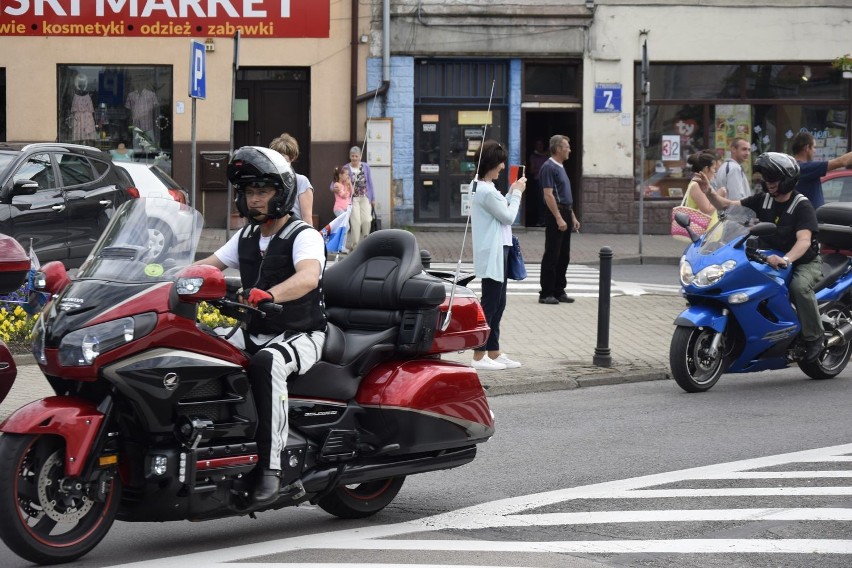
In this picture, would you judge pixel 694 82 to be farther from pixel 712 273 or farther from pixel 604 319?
pixel 712 273


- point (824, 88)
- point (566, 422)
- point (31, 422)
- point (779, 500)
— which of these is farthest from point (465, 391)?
point (824, 88)

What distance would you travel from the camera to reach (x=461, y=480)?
7.81 metres

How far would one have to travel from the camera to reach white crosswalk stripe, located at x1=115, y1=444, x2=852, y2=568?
621 centimetres

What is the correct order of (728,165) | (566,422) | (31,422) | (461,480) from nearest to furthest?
1. (31,422)
2. (461,480)
3. (566,422)
4. (728,165)

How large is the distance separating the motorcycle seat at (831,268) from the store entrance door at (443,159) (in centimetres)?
1538

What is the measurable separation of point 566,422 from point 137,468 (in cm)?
448

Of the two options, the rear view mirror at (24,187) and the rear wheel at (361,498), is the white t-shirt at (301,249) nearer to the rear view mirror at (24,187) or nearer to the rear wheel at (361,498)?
the rear wheel at (361,498)

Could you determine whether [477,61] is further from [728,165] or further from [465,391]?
[465,391]

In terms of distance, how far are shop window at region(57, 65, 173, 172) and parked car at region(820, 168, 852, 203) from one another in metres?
13.9

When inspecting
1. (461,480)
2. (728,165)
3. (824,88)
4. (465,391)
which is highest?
(824,88)

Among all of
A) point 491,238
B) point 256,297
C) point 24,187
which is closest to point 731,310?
point 491,238

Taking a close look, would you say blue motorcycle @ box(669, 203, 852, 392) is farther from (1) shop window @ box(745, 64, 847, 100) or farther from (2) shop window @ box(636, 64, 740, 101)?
(1) shop window @ box(745, 64, 847, 100)

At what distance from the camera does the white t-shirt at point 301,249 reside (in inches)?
250

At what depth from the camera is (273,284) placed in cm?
645
